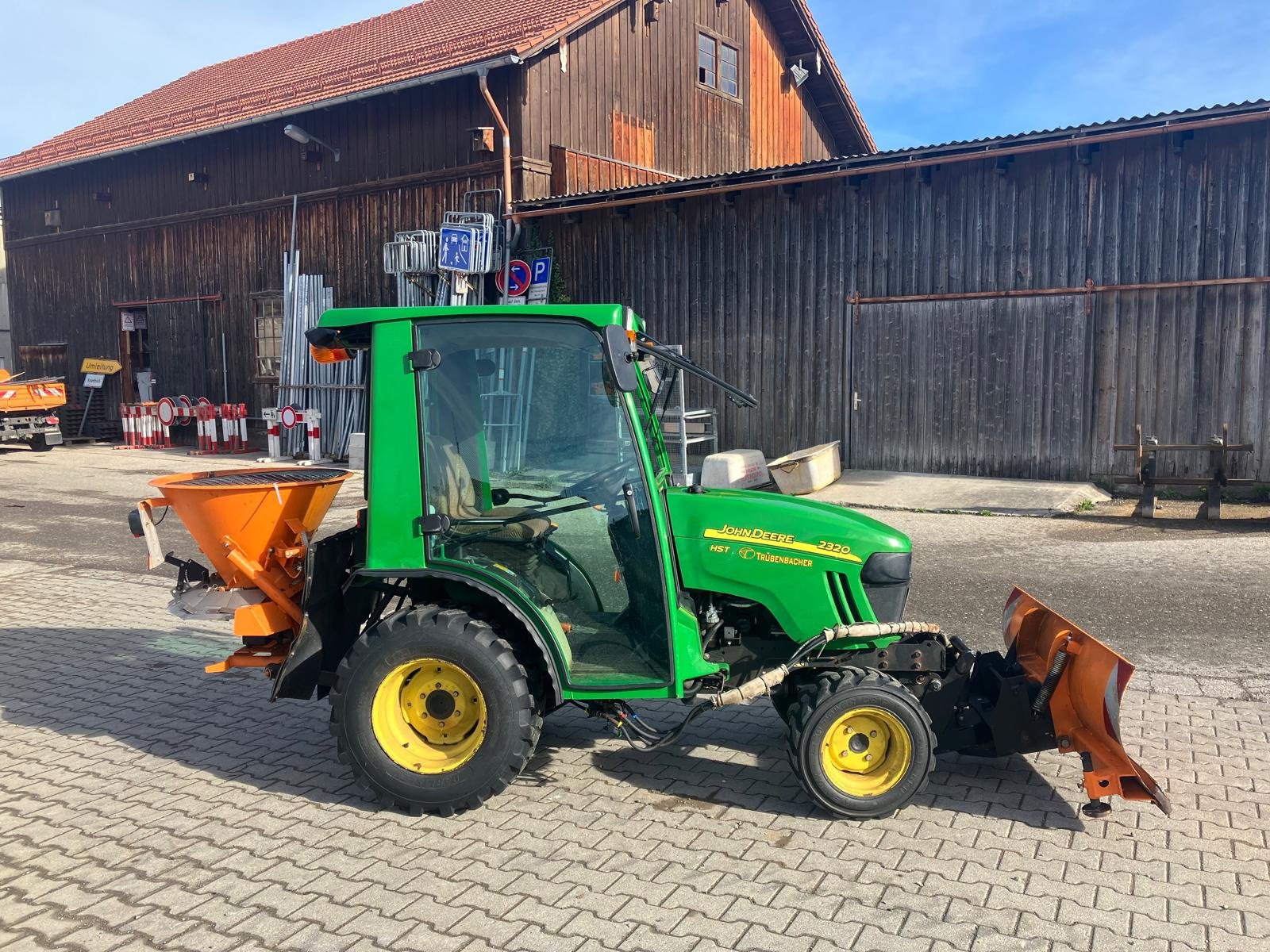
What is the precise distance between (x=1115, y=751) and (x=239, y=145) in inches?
802

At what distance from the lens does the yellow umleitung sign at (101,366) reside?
896 inches

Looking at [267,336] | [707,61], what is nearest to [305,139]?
[267,336]

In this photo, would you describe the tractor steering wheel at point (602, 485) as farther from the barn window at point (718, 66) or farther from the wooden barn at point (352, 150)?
the barn window at point (718, 66)

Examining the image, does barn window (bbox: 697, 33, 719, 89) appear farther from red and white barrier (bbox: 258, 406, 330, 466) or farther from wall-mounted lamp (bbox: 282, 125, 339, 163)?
red and white barrier (bbox: 258, 406, 330, 466)

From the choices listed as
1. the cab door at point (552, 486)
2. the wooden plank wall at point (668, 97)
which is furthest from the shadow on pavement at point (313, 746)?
the wooden plank wall at point (668, 97)

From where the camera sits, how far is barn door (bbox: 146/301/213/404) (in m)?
21.1

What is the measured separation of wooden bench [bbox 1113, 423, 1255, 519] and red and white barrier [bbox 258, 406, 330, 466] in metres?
13.5

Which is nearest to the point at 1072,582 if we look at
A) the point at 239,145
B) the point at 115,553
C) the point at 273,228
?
the point at 115,553

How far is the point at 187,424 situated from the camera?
21453 mm

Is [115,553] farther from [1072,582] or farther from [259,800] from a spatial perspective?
[1072,582]

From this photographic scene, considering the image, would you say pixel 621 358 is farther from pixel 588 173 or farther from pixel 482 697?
pixel 588 173

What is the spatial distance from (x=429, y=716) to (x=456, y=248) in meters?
13.0

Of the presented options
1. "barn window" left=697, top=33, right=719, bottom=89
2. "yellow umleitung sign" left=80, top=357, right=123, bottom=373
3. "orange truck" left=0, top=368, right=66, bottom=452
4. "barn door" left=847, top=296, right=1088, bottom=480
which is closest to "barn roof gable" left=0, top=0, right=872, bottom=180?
"barn window" left=697, top=33, right=719, bottom=89

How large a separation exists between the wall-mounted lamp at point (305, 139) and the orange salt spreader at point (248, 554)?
15254 millimetres
